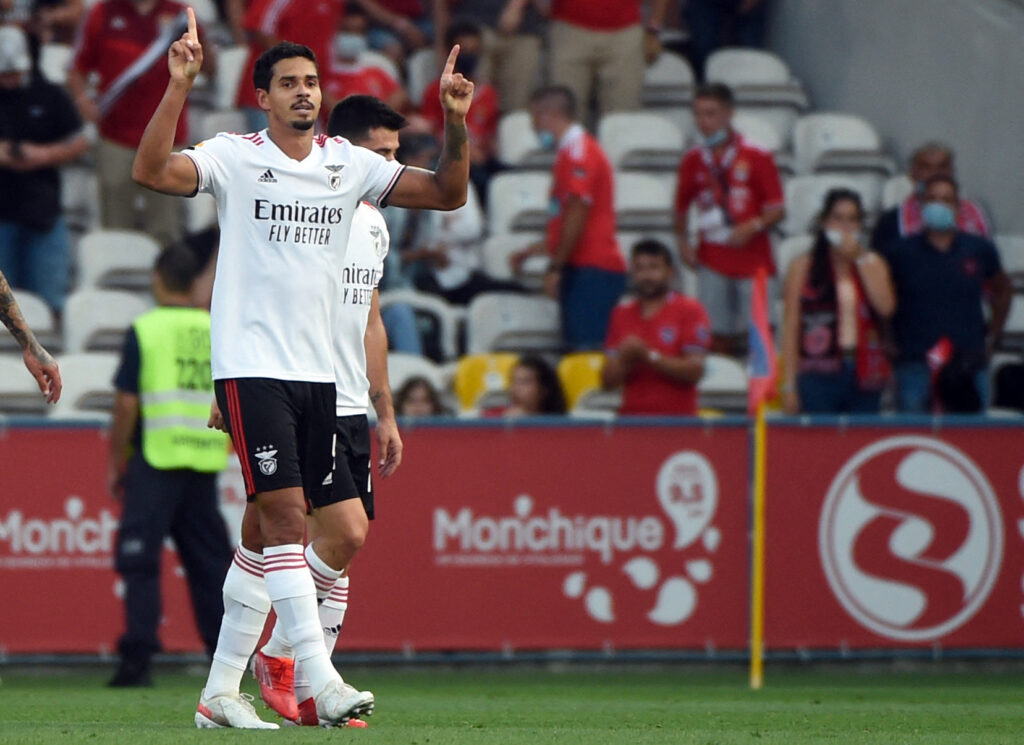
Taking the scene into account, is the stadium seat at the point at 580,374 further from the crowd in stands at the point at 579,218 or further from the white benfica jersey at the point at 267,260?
the white benfica jersey at the point at 267,260

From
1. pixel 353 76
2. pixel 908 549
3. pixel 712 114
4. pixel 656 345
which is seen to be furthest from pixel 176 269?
pixel 712 114

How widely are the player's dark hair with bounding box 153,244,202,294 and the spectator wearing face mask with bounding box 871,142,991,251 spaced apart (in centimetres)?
488

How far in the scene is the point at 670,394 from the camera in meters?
11.3

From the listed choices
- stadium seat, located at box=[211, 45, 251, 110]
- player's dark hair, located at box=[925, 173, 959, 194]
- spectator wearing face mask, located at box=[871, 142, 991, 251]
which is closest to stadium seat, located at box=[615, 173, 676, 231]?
spectator wearing face mask, located at box=[871, 142, 991, 251]

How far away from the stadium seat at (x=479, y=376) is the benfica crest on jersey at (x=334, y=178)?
5.31 metres

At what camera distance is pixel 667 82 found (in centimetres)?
1582

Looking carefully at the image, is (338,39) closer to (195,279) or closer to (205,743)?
(195,279)

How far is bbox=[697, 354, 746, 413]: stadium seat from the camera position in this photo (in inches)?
489

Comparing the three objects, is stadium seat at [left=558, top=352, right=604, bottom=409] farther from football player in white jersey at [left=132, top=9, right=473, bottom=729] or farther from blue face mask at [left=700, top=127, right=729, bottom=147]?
football player in white jersey at [left=132, top=9, right=473, bottom=729]

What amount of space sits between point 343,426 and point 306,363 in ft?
1.60

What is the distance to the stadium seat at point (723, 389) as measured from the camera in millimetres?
12422

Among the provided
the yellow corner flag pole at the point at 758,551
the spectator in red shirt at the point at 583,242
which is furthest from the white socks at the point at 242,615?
the spectator in red shirt at the point at 583,242

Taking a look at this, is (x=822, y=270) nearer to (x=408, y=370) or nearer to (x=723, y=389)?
(x=723, y=389)

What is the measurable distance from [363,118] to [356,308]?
746 mm
